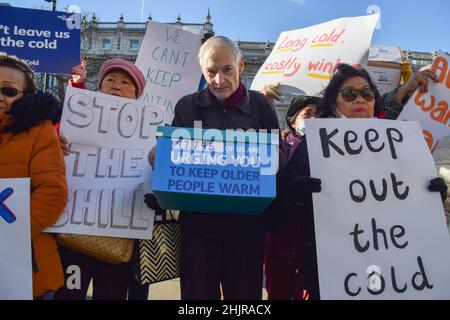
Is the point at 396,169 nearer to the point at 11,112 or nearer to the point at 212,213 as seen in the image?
the point at 212,213

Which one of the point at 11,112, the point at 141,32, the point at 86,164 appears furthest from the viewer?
the point at 141,32

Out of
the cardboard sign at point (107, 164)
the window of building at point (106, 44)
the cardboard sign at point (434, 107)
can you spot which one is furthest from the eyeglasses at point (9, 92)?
the window of building at point (106, 44)

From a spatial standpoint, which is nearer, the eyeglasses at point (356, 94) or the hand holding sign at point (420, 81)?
the eyeglasses at point (356, 94)

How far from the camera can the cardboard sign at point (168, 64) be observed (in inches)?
130

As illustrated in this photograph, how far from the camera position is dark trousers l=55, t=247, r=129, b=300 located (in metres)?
1.82

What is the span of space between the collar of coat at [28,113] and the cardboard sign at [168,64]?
1.52m

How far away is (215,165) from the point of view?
4.36 ft

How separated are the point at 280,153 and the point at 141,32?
45.7 meters

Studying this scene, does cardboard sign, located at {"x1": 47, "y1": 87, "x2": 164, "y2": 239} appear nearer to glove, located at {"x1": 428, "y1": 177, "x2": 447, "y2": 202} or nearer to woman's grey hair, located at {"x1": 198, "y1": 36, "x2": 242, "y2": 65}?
woman's grey hair, located at {"x1": 198, "y1": 36, "x2": 242, "y2": 65}

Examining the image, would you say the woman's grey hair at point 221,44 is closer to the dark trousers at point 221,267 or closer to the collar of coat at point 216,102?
the collar of coat at point 216,102

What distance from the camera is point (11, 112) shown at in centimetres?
170

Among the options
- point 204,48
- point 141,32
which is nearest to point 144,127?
point 204,48

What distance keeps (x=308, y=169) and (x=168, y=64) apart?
2.10 metres

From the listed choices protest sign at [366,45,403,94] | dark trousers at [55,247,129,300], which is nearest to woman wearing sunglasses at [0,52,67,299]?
dark trousers at [55,247,129,300]
